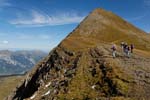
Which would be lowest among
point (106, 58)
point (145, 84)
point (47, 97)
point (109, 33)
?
point (47, 97)

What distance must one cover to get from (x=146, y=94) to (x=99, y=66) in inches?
751

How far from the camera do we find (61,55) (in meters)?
102

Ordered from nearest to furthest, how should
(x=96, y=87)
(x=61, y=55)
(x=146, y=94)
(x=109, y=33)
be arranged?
(x=146, y=94) → (x=96, y=87) → (x=61, y=55) → (x=109, y=33)

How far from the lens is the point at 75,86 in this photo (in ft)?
213

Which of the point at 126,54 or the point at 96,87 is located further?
the point at 126,54

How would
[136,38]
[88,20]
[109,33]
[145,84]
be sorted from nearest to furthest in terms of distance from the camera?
1. [145,84]
2. [136,38]
3. [109,33]
4. [88,20]

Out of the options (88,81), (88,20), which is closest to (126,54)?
(88,81)

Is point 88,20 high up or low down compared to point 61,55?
up

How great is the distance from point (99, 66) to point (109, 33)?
3115 inches

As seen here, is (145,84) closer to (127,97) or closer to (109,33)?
(127,97)

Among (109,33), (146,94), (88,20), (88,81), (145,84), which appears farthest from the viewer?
(88,20)

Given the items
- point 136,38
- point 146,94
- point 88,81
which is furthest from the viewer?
point 136,38

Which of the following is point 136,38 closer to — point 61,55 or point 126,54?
point 61,55

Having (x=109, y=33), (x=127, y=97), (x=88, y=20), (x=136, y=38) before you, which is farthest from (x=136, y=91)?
(x=88, y=20)
